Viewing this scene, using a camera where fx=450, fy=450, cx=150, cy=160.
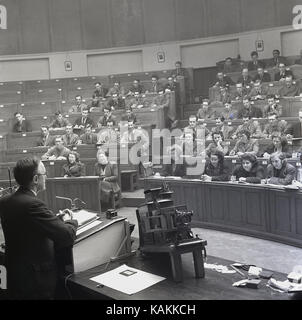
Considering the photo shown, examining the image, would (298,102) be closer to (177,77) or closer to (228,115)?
(228,115)

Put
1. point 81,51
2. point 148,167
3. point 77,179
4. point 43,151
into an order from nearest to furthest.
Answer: point 77,179
point 148,167
point 43,151
point 81,51

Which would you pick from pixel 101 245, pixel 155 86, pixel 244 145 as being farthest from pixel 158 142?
pixel 101 245

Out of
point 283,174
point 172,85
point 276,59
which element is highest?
point 276,59

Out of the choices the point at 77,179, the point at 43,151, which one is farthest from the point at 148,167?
the point at 43,151

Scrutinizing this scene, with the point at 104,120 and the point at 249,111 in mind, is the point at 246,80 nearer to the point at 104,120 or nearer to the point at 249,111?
the point at 249,111

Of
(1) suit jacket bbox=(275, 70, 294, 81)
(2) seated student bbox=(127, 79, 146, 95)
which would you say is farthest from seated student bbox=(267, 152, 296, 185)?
(2) seated student bbox=(127, 79, 146, 95)

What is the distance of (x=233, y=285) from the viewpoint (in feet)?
8.38

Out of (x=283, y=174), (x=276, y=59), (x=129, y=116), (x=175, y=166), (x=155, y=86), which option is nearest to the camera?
(x=283, y=174)

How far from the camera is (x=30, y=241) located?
102 inches

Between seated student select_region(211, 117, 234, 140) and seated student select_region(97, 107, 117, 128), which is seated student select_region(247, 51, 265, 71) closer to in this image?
seated student select_region(211, 117, 234, 140)

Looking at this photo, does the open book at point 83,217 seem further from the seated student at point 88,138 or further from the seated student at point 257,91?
the seated student at point 257,91

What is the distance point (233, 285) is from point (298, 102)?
8229 millimetres

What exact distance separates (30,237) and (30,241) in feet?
0.08
